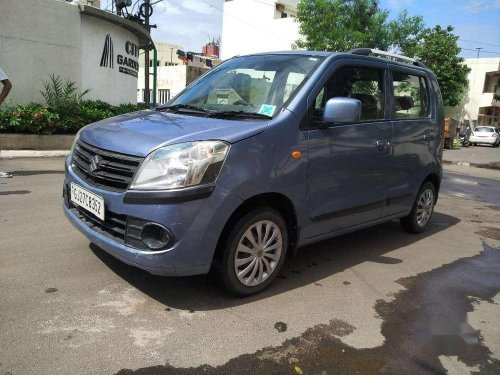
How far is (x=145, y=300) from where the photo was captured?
3217 millimetres

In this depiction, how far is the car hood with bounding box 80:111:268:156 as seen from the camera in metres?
2.97

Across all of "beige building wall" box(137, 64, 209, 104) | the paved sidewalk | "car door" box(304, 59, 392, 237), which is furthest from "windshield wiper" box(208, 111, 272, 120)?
"beige building wall" box(137, 64, 209, 104)

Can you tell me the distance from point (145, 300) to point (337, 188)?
181 cm

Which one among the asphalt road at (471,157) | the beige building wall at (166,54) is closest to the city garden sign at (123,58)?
the asphalt road at (471,157)

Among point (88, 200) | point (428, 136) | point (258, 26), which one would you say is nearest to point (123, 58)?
point (428, 136)

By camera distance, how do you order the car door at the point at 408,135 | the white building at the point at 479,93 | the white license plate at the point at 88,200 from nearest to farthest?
the white license plate at the point at 88,200 < the car door at the point at 408,135 < the white building at the point at 479,93

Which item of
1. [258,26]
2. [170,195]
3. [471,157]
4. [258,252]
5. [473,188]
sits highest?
[258,26]

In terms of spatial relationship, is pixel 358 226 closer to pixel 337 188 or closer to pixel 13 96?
pixel 337 188

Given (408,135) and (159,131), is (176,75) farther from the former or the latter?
(159,131)

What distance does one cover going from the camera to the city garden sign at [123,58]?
504 inches

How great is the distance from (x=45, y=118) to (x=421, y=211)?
27.4ft

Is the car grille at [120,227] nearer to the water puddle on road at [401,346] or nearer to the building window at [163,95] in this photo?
the water puddle on road at [401,346]

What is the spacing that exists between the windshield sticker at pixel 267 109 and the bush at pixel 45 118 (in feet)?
26.1

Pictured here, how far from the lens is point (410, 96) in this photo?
16.1ft
